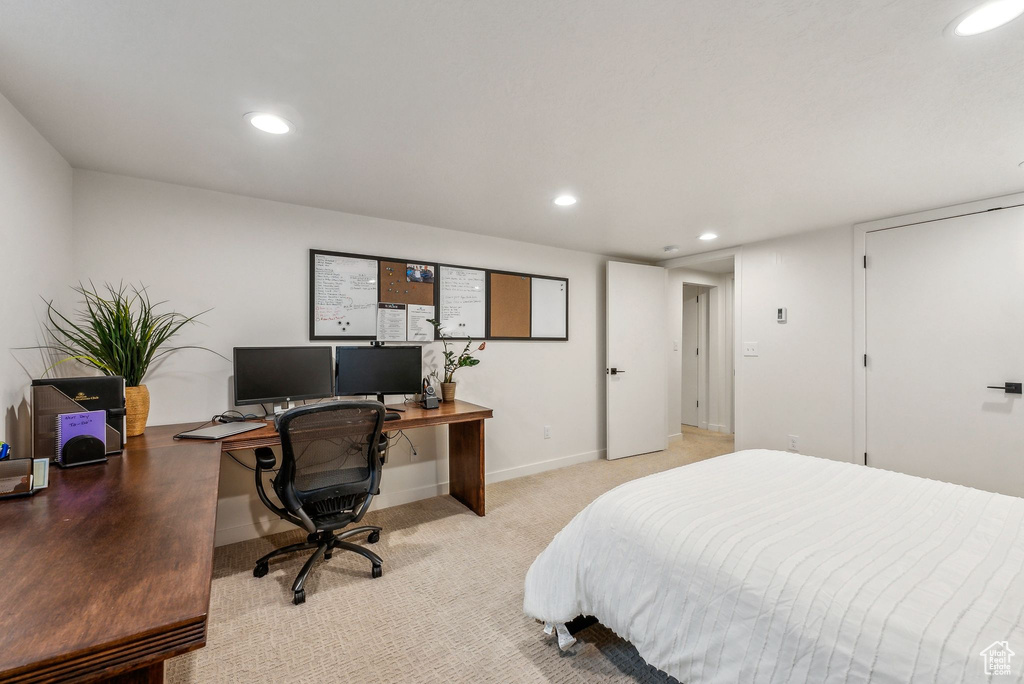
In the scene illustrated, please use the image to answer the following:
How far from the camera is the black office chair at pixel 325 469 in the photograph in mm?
2080

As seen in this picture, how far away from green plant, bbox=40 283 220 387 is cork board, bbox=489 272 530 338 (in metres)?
2.29

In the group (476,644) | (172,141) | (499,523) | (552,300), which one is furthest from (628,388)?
(172,141)

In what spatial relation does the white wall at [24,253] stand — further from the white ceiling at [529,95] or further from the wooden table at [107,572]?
the wooden table at [107,572]

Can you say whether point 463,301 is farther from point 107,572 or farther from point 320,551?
point 107,572

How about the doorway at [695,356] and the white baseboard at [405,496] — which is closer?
the white baseboard at [405,496]

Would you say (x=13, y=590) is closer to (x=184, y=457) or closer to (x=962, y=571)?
(x=184, y=457)

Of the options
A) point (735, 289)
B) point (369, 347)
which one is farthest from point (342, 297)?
point (735, 289)

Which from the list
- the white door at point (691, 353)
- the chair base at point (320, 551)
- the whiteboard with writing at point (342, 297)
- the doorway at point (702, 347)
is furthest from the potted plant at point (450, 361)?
the white door at point (691, 353)

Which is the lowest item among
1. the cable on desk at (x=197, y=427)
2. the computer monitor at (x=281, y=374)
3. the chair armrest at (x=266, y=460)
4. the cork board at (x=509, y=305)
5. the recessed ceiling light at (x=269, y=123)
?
the chair armrest at (x=266, y=460)

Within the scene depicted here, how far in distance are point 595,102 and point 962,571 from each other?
6.27 ft

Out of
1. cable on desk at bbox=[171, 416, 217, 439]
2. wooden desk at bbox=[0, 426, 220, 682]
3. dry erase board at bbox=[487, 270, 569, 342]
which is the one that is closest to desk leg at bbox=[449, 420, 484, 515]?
dry erase board at bbox=[487, 270, 569, 342]

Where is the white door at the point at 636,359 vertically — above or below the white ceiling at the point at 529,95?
below

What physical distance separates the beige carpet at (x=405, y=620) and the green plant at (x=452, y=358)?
3.70ft

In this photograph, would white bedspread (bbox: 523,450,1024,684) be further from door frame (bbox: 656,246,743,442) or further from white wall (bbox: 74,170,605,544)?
door frame (bbox: 656,246,743,442)
